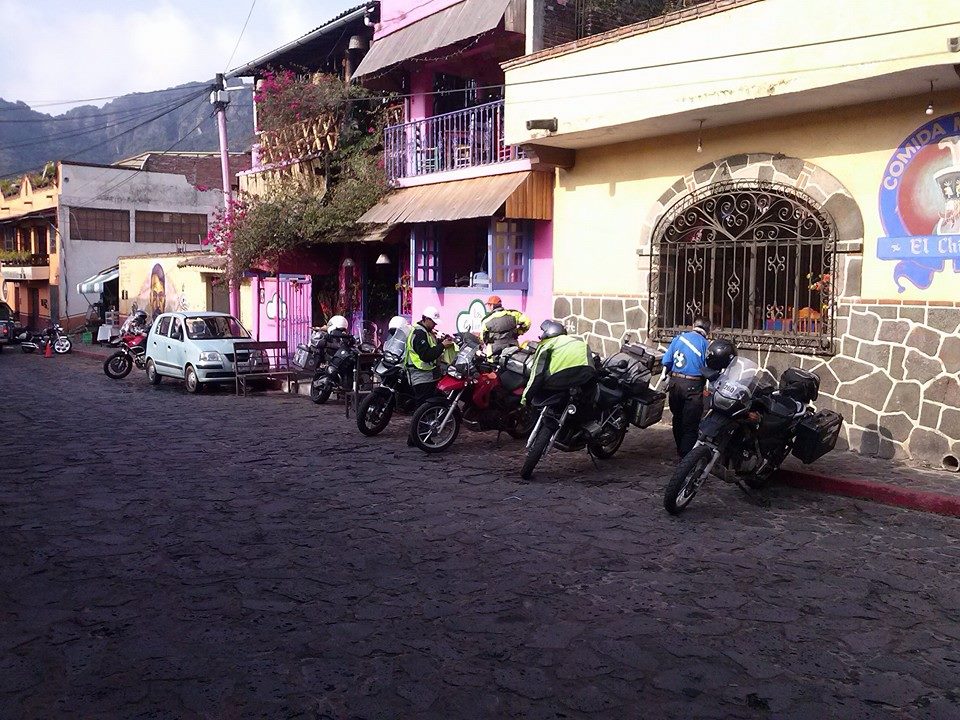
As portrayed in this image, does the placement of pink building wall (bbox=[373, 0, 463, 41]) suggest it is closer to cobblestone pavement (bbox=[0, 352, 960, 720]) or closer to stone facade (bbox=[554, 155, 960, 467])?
stone facade (bbox=[554, 155, 960, 467])

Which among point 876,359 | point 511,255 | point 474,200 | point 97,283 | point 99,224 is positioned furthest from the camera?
point 99,224

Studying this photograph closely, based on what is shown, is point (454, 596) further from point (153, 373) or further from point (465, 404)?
point (153, 373)

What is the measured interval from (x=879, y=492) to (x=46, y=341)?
28.5m

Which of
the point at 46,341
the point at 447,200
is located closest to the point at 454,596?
the point at 447,200

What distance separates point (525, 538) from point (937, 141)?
6.29 metres

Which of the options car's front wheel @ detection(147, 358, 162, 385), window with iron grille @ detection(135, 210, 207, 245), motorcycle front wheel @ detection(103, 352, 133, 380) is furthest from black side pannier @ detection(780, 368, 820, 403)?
window with iron grille @ detection(135, 210, 207, 245)

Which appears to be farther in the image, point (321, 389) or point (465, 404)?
point (321, 389)

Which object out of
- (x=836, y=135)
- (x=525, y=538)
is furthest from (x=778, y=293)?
(x=525, y=538)

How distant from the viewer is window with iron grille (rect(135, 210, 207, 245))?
3928cm

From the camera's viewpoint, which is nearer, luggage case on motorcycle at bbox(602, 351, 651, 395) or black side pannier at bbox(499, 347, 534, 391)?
luggage case on motorcycle at bbox(602, 351, 651, 395)

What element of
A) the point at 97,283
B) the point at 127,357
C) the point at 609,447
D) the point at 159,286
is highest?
the point at 97,283

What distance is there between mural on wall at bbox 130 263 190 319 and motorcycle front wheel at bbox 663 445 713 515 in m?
24.7

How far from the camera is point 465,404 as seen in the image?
10.5 m

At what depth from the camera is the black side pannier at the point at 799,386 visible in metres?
8.23
